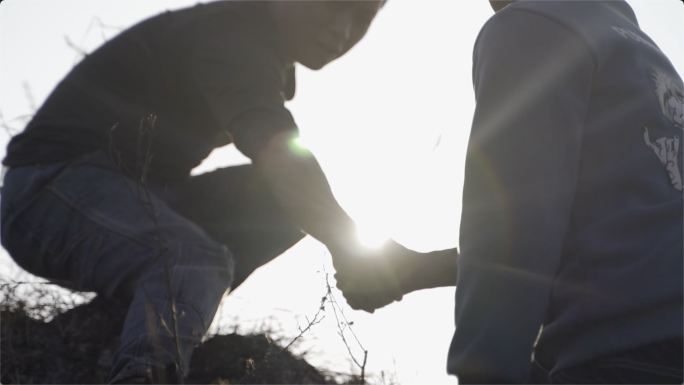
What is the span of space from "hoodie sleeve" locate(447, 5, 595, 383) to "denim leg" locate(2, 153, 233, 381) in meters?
1.33

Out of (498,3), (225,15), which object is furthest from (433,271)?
(225,15)

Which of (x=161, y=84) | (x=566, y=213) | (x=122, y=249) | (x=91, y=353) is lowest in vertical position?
(x=91, y=353)

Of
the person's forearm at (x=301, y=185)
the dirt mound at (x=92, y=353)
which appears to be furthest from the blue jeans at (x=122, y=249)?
the person's forearm at (x=301, y=185)

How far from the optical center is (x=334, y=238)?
7.73ft

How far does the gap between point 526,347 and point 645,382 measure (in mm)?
281

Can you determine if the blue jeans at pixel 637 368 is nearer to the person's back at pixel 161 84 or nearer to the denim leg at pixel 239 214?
the person's back at pixel 161 84

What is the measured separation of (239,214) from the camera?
10.8ft

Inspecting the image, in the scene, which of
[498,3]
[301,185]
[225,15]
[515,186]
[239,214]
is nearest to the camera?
[515,186]

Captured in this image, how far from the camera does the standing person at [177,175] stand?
233cm

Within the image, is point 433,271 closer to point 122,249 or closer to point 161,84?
point 122,249

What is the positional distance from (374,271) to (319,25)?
1.34 m

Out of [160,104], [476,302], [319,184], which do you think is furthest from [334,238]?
[476,302]

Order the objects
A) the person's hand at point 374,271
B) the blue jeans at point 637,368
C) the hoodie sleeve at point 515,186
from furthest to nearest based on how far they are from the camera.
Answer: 1. the person's hand at point 374,271
2. the blue jeans at point 637,368
3. the hoodie sleeve at point 515,186

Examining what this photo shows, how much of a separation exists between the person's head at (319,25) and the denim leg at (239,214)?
0.67m
